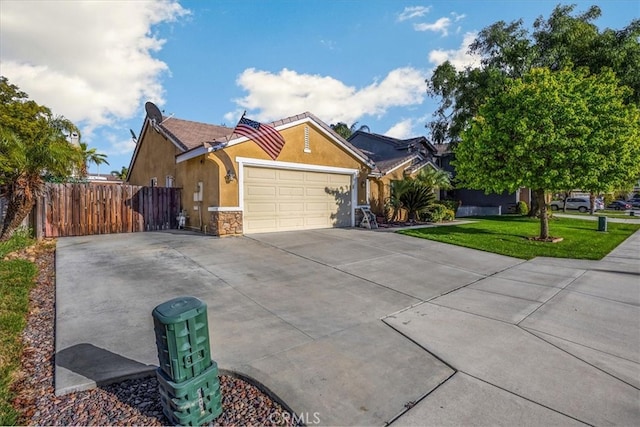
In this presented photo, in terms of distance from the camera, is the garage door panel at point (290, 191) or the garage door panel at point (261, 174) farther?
the garage door panel at point (290, 191)

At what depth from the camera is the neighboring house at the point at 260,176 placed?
422 inches

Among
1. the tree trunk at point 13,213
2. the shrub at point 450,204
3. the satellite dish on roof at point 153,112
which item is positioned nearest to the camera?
the tree trunk at point 13,213

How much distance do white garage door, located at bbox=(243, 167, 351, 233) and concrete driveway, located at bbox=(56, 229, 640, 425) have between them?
3598mm

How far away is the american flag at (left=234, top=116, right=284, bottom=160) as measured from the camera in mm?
10164

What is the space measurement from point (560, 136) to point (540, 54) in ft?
38.0

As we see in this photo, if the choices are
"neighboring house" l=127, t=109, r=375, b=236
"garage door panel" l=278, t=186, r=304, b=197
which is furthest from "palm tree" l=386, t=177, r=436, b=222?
"garage door panel" l=278, t=186, r=304, b=197

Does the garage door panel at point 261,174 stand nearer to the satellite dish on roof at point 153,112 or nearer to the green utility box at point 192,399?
the satellite dish on roof at point 153,112

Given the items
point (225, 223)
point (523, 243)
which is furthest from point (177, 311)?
point (523, 243)

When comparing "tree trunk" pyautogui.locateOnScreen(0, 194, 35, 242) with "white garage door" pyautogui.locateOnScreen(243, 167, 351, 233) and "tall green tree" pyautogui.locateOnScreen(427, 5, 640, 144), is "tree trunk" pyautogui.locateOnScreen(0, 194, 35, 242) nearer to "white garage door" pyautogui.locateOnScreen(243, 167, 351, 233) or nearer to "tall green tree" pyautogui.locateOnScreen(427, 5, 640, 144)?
"white garage door" pyautogui.locateOnScreen(243, 167, 351, 233)

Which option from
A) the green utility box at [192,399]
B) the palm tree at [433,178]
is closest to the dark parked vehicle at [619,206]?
the palm tree at [433,178]

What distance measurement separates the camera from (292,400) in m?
2.62

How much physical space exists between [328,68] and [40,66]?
12.2 metres

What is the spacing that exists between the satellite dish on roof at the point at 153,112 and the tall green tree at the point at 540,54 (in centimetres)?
1625

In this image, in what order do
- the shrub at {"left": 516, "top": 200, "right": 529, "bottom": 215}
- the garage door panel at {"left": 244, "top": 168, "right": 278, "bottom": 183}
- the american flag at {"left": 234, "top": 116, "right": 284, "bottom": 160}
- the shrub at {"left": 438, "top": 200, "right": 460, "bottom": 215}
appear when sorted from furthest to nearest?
1. the shrub at {"left": 516, "top": 200, "right": 529, "bottom": 215}
2. the shrub at {"left": 438, "top": 200, "right": 460, "bottom": 215}
3. the garage door panel at {"left": 244, "top": 168, "right": 278, "bottom": 183}
4. the american flag at {"left": 234, "top": 116, "right": 284, "bottom": 160}
